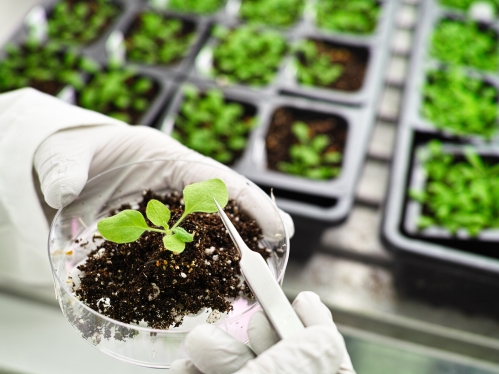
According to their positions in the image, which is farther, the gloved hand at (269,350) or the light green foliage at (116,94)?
the light green foliage at (116,94)

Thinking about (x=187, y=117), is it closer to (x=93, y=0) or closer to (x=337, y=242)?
(x=337, y=242)

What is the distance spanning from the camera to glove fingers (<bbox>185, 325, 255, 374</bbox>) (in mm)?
593

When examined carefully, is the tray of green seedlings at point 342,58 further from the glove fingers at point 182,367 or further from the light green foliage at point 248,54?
the glove fingers at point 182,367

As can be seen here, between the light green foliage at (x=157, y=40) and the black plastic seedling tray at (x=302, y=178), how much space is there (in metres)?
0.28

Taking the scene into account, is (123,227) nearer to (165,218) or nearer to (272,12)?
(165,218)

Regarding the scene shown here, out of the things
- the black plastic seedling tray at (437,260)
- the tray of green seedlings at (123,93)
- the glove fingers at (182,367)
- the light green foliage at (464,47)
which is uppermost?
the light green foliage at (464,47)

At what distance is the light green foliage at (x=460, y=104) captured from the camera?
61.1 inches

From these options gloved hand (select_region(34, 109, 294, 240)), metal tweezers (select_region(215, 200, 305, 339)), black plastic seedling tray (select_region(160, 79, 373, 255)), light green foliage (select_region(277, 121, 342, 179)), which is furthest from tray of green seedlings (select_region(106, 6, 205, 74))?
metal tweezers (select_region(215, 200, 305, 339))

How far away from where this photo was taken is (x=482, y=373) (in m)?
1.04

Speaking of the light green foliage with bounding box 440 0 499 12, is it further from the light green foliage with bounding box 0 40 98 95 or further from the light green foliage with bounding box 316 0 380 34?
the light green foliage with bounding box 0 40 98 95

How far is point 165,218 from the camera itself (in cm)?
70

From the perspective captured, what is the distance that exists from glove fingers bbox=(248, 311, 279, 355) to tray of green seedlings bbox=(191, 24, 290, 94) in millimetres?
1229

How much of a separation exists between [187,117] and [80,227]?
885 mm

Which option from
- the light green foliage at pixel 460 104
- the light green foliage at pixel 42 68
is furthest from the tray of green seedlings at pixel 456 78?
the light green foliage at pixel 42 68
